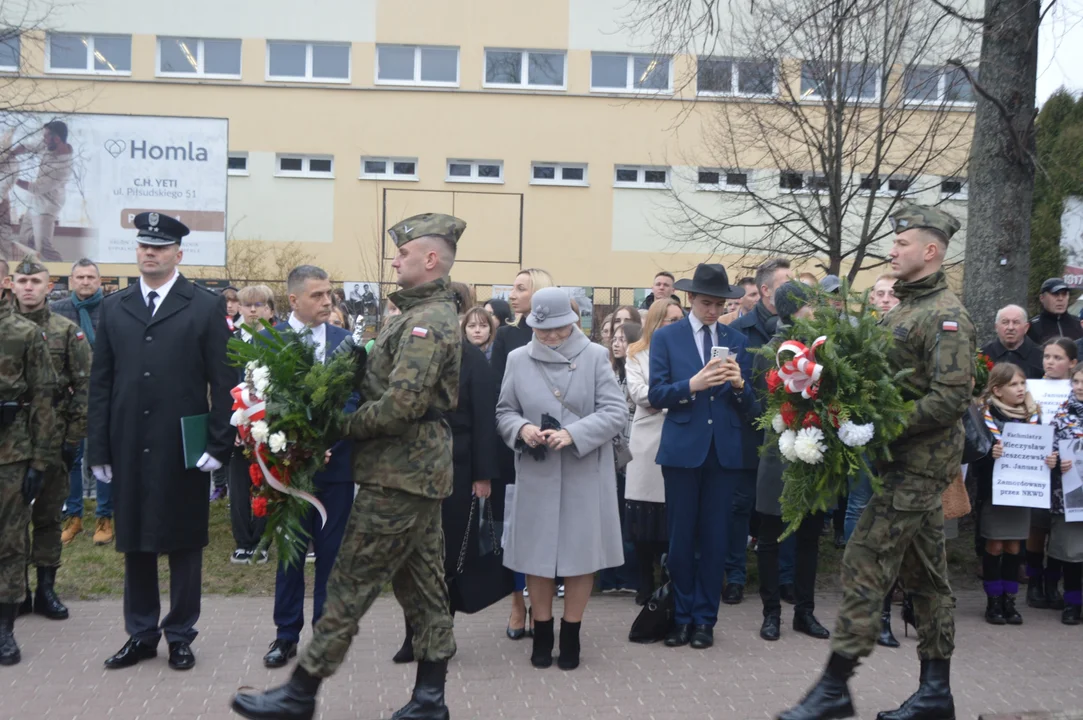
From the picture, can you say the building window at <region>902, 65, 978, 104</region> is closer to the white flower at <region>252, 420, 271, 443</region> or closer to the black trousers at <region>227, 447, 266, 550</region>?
the black trousers at <region>227, 447, 266, 550</region>

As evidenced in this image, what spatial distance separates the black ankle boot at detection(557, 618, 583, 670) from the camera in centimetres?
625

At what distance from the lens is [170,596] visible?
20.1ft

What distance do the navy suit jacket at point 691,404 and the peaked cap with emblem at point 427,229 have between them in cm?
207

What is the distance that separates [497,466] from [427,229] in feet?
6.05

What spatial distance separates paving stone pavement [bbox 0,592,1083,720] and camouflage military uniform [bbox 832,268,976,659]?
2.01ft

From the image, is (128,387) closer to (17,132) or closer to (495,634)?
(495,634)

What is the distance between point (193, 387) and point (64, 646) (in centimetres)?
186

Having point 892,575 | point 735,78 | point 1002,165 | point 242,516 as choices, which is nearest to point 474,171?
point 735,78

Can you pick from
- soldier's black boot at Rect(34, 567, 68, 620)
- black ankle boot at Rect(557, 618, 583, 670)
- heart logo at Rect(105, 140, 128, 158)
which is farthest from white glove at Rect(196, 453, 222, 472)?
heart logo at Rect(105, 140, 128, 158)

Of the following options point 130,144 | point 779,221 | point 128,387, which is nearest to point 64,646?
point 128,387

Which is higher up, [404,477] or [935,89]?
[935,89]

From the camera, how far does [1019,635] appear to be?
7.20m

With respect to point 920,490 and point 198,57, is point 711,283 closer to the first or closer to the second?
point 920,490

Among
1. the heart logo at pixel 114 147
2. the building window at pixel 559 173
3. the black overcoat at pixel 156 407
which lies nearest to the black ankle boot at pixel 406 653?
the black overcoat at pixel 156 407
